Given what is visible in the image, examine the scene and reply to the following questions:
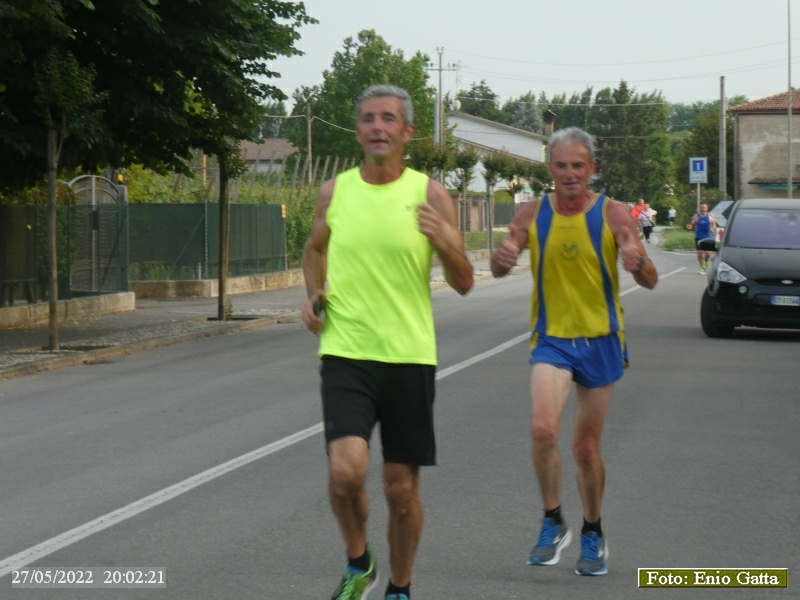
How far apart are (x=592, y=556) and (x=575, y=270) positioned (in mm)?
1216

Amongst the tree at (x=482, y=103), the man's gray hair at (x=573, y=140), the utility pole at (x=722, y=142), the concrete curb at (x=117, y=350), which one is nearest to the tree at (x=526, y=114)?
the tree at (x=482, y=103)

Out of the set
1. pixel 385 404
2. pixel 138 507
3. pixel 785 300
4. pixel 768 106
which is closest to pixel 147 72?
pixel 785 300

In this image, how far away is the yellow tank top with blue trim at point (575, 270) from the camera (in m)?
6.09

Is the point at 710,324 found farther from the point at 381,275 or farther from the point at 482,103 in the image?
the point at 482,103

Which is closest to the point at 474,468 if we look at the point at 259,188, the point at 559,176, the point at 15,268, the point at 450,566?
the point at 450,566

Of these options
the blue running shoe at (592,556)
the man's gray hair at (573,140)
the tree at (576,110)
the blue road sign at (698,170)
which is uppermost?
the tree at (576,110)

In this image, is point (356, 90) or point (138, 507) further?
point (356, 90)

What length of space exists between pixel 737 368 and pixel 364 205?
1049cm

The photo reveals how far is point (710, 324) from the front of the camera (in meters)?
18.4

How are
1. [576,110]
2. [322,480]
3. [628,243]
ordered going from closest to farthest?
[628,243] < [322,480] < [576,110]

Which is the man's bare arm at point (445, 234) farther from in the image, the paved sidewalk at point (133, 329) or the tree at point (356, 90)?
the tree at point (356, 90)

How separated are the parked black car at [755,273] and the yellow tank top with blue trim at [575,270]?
11951 millimetres

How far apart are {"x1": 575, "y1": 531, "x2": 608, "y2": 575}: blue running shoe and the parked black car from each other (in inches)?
472

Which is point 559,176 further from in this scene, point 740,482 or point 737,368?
point 737,368
